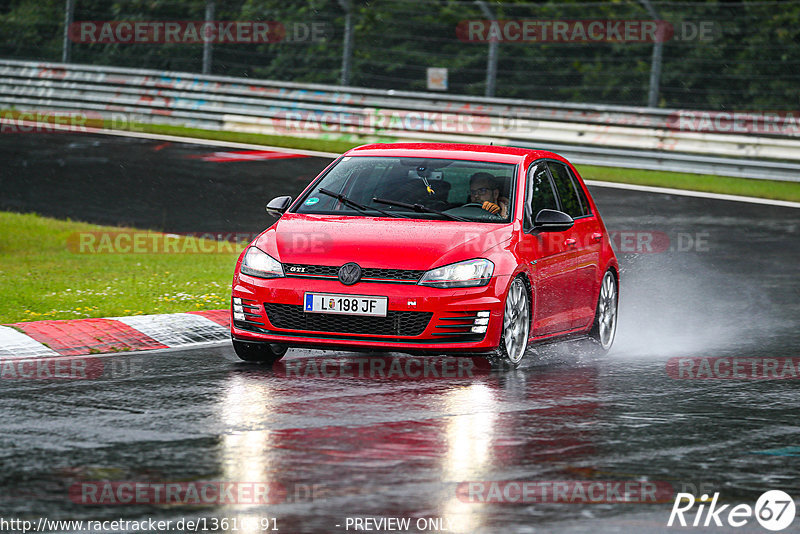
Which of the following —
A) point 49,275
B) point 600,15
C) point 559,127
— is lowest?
point 49,275

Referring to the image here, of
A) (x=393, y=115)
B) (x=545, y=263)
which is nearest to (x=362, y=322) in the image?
(x=545, y=263)

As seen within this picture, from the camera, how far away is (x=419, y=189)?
10.3 meters

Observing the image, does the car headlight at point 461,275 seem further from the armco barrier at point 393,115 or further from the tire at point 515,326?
the armco barrier at point 393,115

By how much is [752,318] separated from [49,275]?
6.56 meters

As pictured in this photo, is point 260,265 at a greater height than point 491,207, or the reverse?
point 491,207

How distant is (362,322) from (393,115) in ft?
58.9

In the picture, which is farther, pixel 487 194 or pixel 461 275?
pixel 487 194

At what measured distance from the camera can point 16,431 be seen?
7.19 m

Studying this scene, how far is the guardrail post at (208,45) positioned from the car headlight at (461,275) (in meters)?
19.4

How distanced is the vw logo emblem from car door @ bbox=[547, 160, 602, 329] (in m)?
2.11

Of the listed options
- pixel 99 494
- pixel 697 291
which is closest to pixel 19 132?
pixel 697 291

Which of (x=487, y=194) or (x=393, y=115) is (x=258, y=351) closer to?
(x=487, y=194)

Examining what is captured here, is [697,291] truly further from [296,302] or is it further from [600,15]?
[600,15]

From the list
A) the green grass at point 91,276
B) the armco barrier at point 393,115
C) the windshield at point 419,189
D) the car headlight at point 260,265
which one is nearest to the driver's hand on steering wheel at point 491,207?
the windshield at point 419,189
